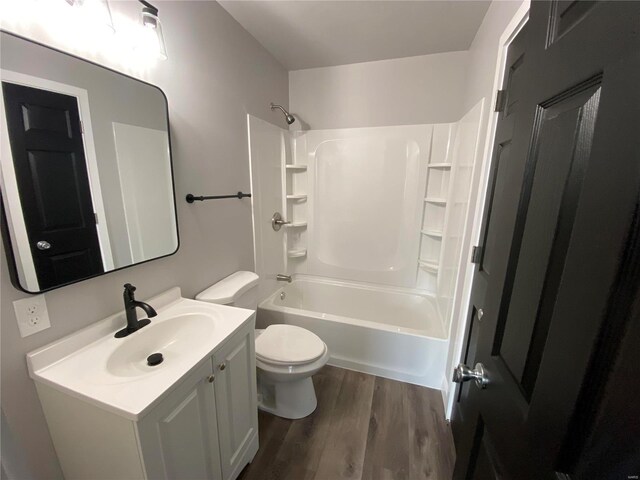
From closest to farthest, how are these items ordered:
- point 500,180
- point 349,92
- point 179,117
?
1. point 500,180
2. point 179,117
3. point 349,92

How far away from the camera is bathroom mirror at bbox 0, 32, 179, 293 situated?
83 cm

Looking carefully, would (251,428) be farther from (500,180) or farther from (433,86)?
(433,86)

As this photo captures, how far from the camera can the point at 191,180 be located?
150 cm

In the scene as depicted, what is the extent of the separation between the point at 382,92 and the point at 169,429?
2650 mm

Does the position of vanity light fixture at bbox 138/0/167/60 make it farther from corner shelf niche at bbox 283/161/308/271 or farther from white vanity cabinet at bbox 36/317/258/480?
corner shelf niche at bbox 283/161/308/271

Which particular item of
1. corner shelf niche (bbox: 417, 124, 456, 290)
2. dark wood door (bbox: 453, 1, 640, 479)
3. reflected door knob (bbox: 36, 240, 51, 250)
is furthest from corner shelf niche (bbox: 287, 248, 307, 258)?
dark wood door (bbox: 453, 1, 640, 479)

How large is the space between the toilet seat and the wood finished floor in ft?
1.51

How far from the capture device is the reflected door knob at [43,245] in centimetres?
90

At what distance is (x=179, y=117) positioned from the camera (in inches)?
55.1

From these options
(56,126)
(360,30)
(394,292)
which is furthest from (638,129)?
(394,292)

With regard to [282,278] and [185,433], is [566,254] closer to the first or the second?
[185,433]

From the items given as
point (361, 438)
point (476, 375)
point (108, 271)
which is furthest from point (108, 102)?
point (361, 438)

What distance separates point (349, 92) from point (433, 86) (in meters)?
0.71

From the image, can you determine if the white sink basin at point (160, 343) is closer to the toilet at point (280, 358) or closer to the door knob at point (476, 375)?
the toilet at point (280, 358)
